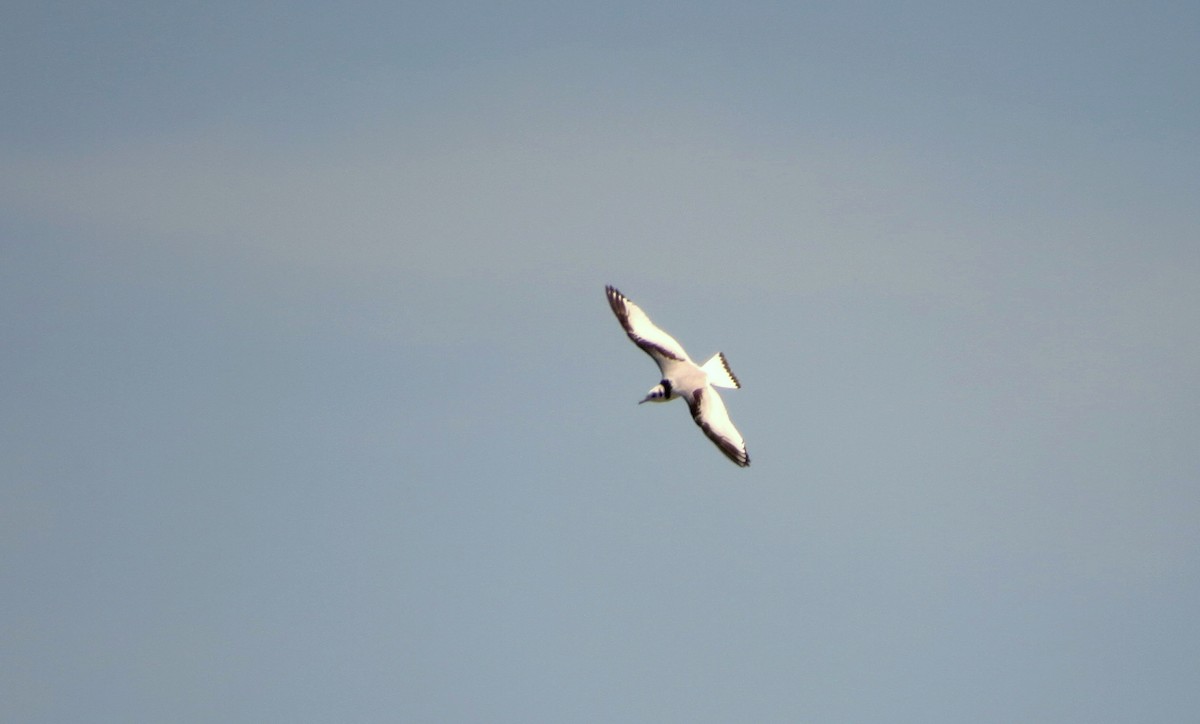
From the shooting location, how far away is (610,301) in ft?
211

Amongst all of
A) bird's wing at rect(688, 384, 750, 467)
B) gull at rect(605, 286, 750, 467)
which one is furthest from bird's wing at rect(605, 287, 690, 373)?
→ bird's wing at rect(688, 384, 750, 467)

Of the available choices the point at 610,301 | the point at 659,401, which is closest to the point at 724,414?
the point at 659,401

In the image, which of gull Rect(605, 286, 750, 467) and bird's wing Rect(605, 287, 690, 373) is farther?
bird's wing Rect(605, 287, 690, 373)

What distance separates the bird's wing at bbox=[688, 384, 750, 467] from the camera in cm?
5731

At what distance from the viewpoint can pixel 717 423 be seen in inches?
2303

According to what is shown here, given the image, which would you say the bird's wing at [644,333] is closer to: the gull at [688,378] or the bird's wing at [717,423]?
the gull at [688,378]

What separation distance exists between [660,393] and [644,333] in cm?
408

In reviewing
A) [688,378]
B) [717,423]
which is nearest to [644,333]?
[688,378]

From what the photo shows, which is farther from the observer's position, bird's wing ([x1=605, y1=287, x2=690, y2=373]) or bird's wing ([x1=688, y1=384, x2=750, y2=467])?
bird's wing ([x1=605, y1=287, x2=690, y2=373])

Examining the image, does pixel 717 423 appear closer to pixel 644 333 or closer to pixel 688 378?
pixel 688 378

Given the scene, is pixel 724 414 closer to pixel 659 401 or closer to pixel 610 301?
pixel 659 401

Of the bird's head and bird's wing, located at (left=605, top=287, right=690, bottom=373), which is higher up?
bird's wing, located at (left=605, top=287, right=690, bottom=373)

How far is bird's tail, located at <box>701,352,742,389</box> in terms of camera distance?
6031 cm

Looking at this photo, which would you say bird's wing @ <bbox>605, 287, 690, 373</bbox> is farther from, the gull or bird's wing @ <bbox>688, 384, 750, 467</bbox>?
bird's wing @ <bbox>688, 384, 750, 467</bbox>
